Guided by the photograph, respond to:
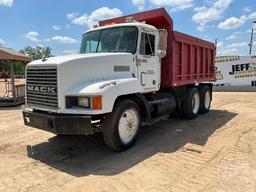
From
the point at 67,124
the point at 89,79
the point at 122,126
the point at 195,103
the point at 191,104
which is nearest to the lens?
the point at 67,124

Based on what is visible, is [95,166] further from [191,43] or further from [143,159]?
[191,43]

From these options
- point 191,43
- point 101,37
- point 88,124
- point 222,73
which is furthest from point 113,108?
point 222,73

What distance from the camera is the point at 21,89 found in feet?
51.0

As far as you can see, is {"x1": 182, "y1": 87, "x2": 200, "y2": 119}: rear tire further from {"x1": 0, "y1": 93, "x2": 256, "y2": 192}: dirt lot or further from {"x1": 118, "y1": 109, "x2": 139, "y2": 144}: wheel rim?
{"x1": 118, "y1": 109, "x2": 139, "y2": 144}: wheel rim

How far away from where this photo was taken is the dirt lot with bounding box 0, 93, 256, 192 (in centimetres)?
436

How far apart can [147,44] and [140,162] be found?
3126 mm

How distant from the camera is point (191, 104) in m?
9.45

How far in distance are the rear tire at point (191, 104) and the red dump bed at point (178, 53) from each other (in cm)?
36

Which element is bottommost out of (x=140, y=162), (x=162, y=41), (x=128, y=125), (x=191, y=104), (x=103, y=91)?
(x=140, y=162)

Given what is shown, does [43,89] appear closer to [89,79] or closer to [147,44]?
[89,79]

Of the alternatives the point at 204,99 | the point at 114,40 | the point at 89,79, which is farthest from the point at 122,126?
the point at 204,99

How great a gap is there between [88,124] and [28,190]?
58.4 inches

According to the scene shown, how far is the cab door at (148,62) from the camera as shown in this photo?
682cm

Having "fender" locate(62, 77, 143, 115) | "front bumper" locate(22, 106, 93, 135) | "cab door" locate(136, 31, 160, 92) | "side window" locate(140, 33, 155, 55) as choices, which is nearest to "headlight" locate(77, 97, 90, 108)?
"fender" locate(62, 77, 143, 115)
